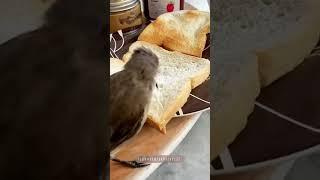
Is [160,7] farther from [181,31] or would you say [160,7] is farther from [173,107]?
[173,107]

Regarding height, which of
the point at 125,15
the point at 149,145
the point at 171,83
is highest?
the point at 125,15

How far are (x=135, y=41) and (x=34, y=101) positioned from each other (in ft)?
0.89

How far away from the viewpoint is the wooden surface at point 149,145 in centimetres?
120

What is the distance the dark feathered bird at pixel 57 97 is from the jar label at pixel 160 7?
0.37 ft

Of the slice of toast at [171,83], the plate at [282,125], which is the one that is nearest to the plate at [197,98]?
the slice of toast at [171,83]

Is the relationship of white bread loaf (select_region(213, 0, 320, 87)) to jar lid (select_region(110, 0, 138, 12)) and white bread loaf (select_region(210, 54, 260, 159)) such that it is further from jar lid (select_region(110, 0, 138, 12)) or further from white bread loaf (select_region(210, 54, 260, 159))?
jar lid (select_region(110, 0, 138, 12))

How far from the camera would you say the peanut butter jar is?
4.00 ft

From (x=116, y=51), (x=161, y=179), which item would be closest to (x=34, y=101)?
(x=116, y=51)

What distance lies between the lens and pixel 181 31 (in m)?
1.24

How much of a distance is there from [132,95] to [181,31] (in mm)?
189

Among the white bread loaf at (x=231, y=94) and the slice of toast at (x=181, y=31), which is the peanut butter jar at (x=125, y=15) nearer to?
the slice of toast at (x=181, y=31)

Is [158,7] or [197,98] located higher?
[158,7]

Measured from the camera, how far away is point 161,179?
121 cm

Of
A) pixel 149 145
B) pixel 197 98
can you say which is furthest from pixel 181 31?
pixel 149 145
